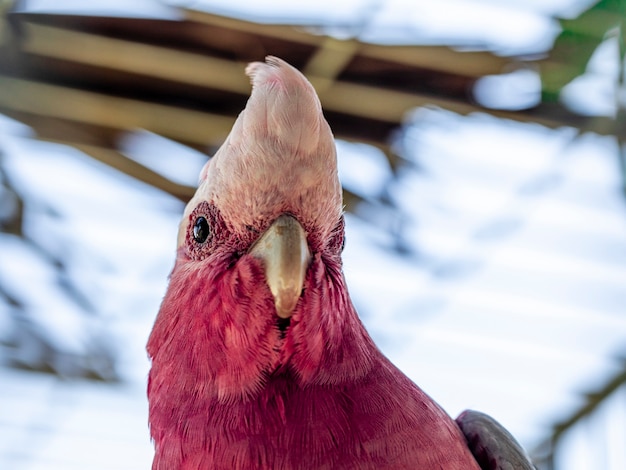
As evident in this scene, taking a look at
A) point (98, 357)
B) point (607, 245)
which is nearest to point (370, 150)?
point (607, 245)

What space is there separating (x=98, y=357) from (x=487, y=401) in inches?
98.1

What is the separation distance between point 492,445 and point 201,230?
0.90 m

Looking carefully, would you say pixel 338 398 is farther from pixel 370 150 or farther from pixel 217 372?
pixel 370 150

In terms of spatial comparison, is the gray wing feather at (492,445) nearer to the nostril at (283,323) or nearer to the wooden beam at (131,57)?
the nostril at (283,323)

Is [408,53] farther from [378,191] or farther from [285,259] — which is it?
[285,259]

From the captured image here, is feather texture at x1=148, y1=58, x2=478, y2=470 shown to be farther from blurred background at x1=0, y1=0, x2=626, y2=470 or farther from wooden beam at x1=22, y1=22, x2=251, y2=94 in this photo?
wooden beam at x1=22, y1=22, x2=251, y2=94

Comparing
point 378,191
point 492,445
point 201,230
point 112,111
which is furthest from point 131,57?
point 492,445

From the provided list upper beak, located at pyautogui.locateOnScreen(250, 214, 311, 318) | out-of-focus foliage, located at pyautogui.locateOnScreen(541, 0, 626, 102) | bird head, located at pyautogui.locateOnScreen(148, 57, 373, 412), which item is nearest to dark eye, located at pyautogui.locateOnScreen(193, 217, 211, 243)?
bird head, located at pyautogui.locateOnScreen(148, 57, 373, 412)

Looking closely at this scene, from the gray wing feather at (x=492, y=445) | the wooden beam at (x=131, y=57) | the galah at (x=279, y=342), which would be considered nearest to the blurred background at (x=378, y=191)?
the wooden beam at (x=131, y=57)

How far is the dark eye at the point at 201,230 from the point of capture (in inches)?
69.2

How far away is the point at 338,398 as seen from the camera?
5.28ft

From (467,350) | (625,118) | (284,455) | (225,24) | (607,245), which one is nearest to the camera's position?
(284,455)

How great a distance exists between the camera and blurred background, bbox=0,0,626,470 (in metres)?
3.26

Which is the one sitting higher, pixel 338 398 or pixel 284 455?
pixel 338 398
